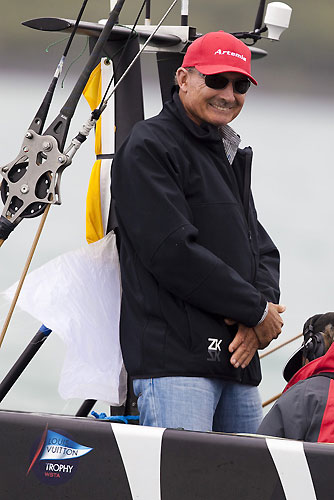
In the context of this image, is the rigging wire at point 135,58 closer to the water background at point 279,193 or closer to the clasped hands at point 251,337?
the clasped hands at point 251,337

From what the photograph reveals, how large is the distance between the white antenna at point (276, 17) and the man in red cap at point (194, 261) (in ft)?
1.38

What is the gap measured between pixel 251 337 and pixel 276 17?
2.83 feet

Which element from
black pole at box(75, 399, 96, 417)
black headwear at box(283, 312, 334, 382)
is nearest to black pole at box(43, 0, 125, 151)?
black headwear at box(283, 312, 334, 382)

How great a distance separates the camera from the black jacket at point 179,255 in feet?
7.68

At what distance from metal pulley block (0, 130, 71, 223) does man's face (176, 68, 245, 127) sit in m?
0.27

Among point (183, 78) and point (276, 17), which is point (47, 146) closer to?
point (183, 78)

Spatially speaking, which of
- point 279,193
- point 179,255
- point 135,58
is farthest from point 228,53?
point 279,193

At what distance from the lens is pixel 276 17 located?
2.91 m

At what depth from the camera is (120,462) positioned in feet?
6.74

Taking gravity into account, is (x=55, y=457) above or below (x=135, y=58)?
below

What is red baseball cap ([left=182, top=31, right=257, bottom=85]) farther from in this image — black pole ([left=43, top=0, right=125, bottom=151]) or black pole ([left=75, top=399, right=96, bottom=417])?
black pole ([left=75, top=399, right=96, bottom=417])

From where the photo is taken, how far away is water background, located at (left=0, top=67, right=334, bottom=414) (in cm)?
672

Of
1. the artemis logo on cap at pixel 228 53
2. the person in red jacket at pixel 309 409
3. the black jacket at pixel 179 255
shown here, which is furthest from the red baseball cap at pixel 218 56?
the person in red jacket at pixel 309 409

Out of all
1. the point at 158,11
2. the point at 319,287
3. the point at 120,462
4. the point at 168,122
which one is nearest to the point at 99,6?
the point at 158,11
